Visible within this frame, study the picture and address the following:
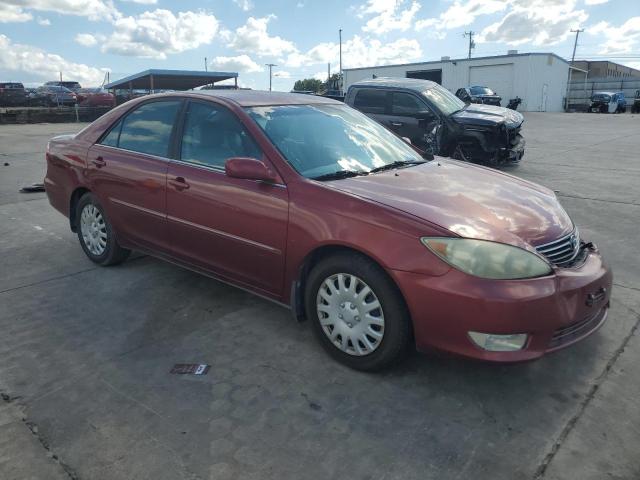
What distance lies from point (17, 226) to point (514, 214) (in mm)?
5506

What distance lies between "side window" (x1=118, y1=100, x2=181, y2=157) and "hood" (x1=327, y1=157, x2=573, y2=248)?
1567 mm

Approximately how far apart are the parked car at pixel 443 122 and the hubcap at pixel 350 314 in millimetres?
6981

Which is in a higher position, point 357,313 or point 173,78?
point 173,78

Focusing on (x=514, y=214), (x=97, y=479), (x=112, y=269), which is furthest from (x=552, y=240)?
(x=112, y=269)

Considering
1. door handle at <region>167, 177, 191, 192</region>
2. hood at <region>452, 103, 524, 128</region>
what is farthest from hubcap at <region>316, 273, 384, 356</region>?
hood at <region>452, 103, 524, 128</region>

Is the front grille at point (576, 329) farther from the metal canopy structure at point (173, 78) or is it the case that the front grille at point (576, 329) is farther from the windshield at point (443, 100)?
the metal canopy structure at point (173, 78)

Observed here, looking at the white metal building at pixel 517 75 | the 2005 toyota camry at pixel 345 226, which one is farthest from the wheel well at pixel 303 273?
the white metal building at pixel 517 75

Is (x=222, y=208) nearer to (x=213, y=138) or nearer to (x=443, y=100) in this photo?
(x=213, y=138)

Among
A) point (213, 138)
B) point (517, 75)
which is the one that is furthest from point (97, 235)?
point (517, 75)

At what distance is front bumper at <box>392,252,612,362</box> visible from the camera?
8.11 ft

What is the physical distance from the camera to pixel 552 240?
2.85m

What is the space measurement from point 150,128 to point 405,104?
656 centimetres

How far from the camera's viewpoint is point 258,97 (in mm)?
3879

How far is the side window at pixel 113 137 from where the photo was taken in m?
4.34
